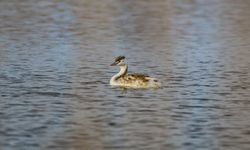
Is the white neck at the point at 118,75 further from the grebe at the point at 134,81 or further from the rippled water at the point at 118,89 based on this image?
the rippled water at the point at 118,89

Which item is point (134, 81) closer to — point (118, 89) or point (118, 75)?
point (118, 89)

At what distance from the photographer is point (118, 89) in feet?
86.7

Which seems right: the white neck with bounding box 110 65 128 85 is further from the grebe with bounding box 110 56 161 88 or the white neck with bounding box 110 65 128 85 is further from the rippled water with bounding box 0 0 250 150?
the rippled water with bounding box 0 0 250 150

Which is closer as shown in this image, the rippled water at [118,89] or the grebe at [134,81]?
the rippled water at [118,89]

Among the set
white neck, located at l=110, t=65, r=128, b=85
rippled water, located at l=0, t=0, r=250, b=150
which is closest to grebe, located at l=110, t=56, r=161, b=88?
white neck, located at l=110, t=65, r=128, b=85

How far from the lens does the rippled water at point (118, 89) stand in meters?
19.8

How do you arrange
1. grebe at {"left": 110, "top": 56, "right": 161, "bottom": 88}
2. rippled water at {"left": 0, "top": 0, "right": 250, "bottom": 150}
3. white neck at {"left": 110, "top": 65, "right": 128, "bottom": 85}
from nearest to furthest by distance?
rippled water at {"left": 0, "top": 0, "right": 250, "bottom": 150}
grebe at {"left": 110, "top": 56, "right": 161, "bottom": 88}
white neck at {"left": 110, "top": 65, "right": 128, "bottom": 85}

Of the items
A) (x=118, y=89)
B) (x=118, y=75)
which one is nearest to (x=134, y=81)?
(x=118, y=89)

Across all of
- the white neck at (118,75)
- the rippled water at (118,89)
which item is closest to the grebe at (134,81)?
the white neck at (118,75)

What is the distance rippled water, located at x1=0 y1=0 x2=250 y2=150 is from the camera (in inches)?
780

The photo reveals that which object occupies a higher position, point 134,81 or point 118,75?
point 118,75

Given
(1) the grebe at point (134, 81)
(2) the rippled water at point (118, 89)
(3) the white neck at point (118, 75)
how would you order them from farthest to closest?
(3) the white neck at point (118, 75)
(1) the grebe at point (134, 81)
(2) the rippled water at point (118, 89)

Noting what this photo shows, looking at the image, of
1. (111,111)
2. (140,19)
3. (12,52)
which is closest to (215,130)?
(111,111)

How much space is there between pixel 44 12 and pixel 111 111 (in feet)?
99.1
